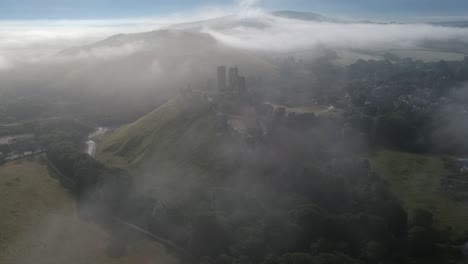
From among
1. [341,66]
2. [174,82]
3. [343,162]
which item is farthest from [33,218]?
[341,66]

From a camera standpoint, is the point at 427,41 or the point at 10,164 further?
the point at 427,41

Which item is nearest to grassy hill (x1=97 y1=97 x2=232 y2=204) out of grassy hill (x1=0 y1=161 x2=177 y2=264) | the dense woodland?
the dense woodland

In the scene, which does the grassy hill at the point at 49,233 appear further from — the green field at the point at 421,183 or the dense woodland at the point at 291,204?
the green field at the point at 421,183

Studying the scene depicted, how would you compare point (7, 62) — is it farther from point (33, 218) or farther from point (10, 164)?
point (33, 218)

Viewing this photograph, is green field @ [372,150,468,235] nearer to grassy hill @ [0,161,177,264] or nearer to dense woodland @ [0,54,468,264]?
dense woodland @ [0,54,468,264]

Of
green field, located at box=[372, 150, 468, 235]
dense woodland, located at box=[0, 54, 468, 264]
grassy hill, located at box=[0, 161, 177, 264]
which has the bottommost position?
grassy hill, located at box=[0, 161, 177, 264]

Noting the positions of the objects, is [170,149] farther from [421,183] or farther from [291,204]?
[421,183]
